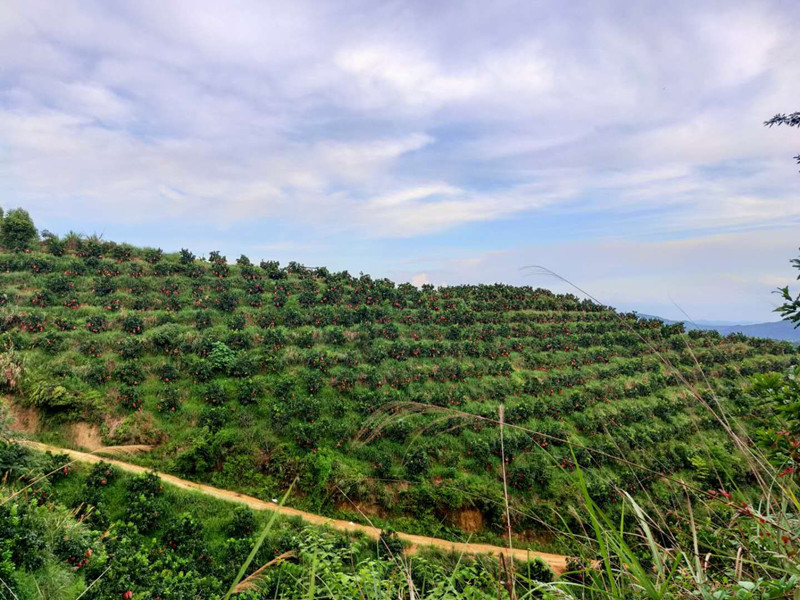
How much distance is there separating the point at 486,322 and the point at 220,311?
1289 centimetres

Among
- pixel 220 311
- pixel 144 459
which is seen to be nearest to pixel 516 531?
pixel 144 459

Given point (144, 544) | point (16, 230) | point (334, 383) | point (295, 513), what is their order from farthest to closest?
point (16, 230) < point (334, 383) < point (295, 513) < point (144, 544)

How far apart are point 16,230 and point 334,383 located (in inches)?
637

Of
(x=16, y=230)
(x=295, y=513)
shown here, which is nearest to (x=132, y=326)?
(x=295, y=513)

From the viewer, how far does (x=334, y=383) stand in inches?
520

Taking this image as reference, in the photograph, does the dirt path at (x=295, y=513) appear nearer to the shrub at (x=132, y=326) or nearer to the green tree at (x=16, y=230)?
the shrub at (x=132, y=326)

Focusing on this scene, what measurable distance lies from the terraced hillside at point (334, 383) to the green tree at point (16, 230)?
89 cm

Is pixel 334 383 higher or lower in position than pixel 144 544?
higher

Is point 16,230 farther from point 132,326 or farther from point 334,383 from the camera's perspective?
point 334,383

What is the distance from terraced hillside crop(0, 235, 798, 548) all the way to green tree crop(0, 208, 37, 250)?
0.89 m

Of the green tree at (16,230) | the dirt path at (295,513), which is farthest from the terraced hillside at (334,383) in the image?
the green tree at (16,230)

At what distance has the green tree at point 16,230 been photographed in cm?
1664

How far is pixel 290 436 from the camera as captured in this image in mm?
10984

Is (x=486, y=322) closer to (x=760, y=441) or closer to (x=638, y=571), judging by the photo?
(x=760, y=441)
